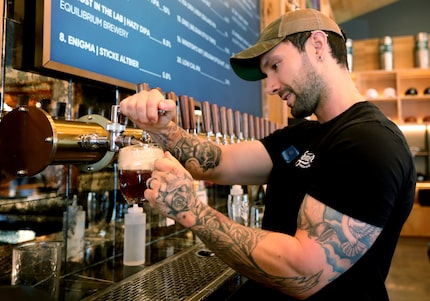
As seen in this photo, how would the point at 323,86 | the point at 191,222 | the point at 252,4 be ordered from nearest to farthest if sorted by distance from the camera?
1. the point at 191,222
2. the point at 323,86
3. the point at 252,4

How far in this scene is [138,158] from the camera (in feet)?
3.14

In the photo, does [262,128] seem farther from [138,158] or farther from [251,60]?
[138,158]

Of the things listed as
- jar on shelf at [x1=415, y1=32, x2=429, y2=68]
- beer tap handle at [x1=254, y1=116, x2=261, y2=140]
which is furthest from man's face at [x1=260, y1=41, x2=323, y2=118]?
jar on shelf at [x1=415, y1=32, x2=429, y2=68]

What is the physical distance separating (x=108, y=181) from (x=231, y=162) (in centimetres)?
50

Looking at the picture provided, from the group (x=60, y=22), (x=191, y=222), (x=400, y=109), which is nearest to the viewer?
(x=191, y=222)

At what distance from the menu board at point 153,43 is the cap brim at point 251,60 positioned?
0.34 meters

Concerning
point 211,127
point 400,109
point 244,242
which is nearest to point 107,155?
point 244,242

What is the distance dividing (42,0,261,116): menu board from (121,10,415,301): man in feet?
1.09

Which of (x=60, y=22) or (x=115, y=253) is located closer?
(x=60, y=22)

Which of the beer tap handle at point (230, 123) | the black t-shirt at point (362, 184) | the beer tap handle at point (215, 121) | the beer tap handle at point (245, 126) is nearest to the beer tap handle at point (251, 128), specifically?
the beer tap handle at point (245, 126)

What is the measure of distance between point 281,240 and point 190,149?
1.93 ft

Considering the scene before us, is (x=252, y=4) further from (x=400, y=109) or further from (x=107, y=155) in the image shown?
(x=400, y=109)

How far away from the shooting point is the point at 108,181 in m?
1.65

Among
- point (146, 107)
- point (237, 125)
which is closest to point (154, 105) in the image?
point (146, 107)
